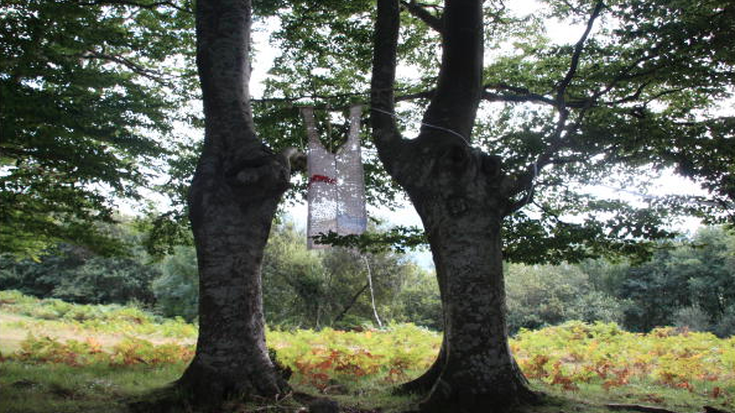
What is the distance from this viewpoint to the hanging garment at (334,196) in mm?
5957

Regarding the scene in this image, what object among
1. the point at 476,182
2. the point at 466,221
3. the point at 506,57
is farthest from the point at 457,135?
the point at 506,57

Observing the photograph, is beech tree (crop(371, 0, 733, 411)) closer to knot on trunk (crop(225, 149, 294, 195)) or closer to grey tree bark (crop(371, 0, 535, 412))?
grey tree bark (crop(371, 0, 535, 412))

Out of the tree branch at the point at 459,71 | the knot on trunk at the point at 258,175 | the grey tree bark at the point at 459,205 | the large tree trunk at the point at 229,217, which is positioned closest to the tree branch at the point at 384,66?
the grey tree bark at the point at 459,205

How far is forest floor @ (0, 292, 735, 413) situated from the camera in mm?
4785

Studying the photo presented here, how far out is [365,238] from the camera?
6207mm

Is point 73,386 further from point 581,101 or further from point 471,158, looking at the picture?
point 581,101

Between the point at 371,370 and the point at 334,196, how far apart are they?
9.31 feet

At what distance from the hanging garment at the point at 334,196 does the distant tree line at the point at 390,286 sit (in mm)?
11836

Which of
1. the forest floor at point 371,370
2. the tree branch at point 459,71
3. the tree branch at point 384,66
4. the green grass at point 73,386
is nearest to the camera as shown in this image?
the green grass at point 73,386

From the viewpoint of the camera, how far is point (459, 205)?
16.6ft

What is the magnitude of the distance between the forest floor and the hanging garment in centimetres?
192

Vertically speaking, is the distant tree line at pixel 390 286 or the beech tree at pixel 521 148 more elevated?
the beech tree at pixel 521 148

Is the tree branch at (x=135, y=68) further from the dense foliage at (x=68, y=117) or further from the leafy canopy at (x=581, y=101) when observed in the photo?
the leafy canopy at (x=581, y=101)

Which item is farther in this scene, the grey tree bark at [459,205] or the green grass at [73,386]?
the grey tree bark at [459,205]
